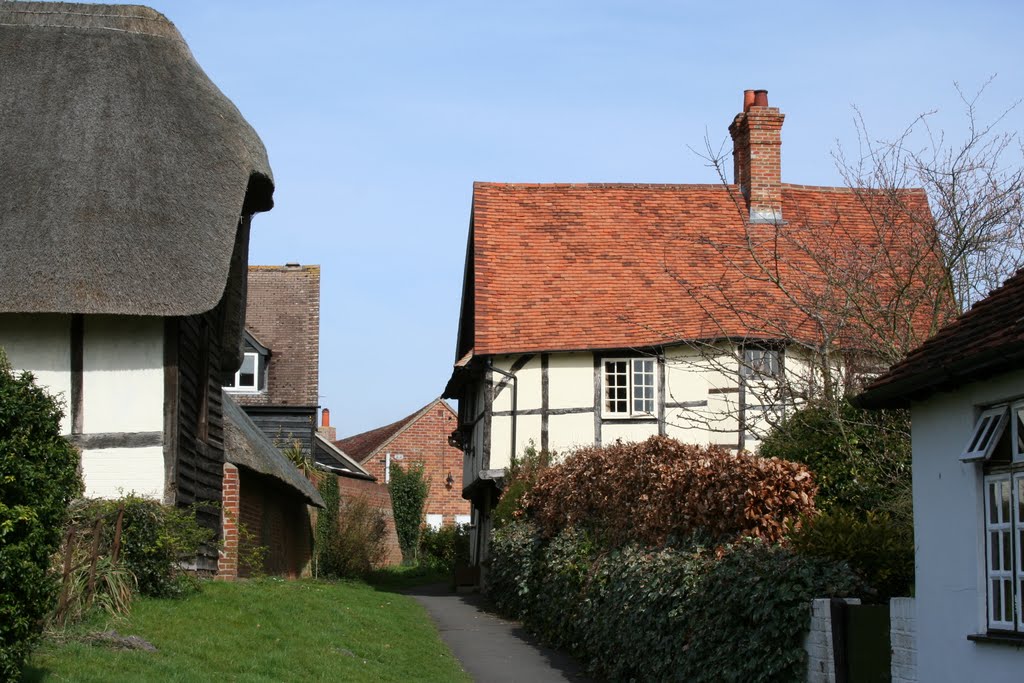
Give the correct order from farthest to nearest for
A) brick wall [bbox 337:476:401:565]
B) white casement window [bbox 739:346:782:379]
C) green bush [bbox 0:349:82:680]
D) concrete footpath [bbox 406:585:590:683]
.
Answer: brick wall [bbox 337:476:401:565] → white casement window [bbox 739:346:782:379] → concrete footpath [bbox 406:585:590:683] → green bush [bbox 0:349:82:680]

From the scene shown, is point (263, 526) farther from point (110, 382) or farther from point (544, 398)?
point (110, 382)

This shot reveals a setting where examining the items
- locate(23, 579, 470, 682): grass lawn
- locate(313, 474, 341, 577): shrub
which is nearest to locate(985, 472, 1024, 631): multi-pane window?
locate(23, 579, 470, 682): grass lawn

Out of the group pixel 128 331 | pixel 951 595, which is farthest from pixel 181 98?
pixel 951 595

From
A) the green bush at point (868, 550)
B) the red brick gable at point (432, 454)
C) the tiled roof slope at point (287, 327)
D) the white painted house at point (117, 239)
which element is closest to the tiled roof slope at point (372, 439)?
the red brick gable at point (432, 454)

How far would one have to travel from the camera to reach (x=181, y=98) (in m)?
17.2

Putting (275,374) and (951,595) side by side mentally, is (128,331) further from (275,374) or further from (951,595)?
(275,374)

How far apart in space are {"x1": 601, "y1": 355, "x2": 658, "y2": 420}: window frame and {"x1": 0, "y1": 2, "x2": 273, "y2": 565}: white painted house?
846 cm

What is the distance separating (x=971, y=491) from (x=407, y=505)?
3725 cm

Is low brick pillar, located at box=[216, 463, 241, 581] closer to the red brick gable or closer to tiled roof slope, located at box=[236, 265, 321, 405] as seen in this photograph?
tiled roof slope, located at box=[236, 265, 321, 405]

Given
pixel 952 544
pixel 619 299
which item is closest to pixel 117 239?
pixel 952 544

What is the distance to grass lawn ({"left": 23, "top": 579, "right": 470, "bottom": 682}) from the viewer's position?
959cm

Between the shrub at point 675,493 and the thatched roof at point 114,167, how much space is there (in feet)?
16.8

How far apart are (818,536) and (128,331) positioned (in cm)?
901

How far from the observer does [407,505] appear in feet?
144
